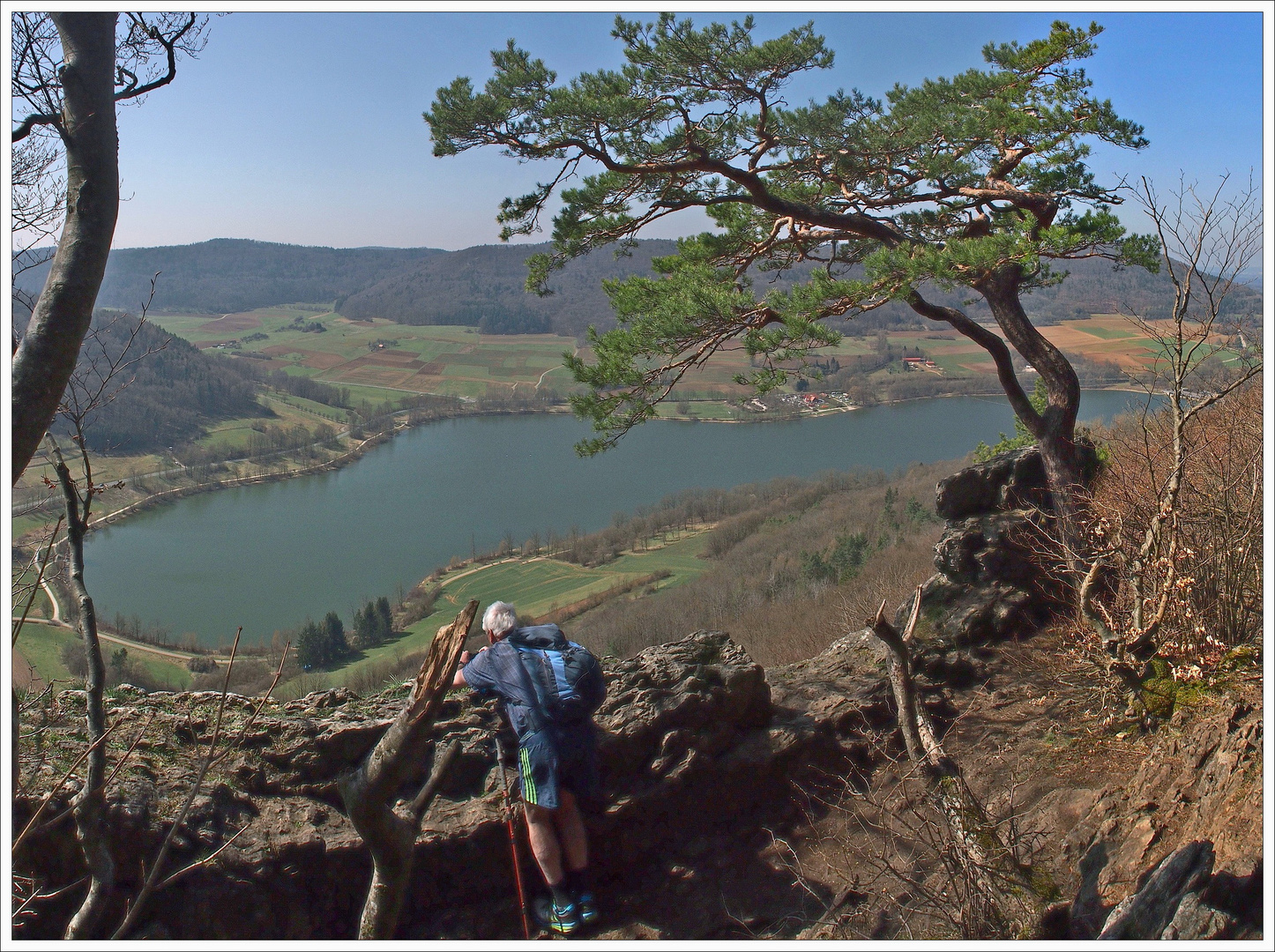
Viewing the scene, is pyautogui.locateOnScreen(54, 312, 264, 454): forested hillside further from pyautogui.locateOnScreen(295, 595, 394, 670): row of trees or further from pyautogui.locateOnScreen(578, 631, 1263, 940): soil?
pyautogui.locateOnScreen(578, 631, 1263, 940): soil

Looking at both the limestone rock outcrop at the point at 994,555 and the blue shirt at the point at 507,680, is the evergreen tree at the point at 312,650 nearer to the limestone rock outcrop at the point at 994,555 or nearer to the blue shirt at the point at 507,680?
the limestone rock outcrop at the point at 994,555

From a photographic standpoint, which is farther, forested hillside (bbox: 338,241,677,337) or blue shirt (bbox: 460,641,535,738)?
forested hillside (bbox: 338,241,677,337)

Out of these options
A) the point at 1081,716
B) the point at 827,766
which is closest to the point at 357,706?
the point at 827,766

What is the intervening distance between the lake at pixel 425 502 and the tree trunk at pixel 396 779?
2699 cm

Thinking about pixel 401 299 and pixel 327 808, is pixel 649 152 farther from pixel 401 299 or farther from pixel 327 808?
pixel 401 299

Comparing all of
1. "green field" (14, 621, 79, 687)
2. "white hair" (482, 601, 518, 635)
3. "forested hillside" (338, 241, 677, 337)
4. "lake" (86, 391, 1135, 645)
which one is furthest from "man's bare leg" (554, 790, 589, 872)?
"forested hillside" (338, 241, 677, 337)

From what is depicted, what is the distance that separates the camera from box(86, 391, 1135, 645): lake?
1282 inches

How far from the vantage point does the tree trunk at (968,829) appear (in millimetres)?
2670

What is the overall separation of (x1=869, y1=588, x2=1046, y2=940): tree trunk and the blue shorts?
4.50ft

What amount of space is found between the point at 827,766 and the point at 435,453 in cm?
5229

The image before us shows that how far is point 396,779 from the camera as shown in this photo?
2123mm

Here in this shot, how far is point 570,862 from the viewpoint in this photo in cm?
304

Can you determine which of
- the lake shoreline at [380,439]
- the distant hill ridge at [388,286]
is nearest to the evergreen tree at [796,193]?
the distant hill ridge at [388,286]

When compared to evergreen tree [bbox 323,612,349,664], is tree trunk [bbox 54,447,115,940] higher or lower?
higher
